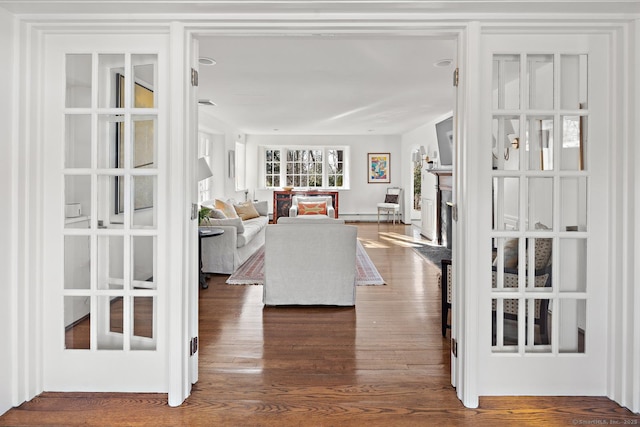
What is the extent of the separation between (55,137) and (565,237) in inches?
108

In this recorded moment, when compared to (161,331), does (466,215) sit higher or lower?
higher

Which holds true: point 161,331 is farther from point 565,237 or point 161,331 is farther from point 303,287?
point 565,237

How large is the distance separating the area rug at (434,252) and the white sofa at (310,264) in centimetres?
230

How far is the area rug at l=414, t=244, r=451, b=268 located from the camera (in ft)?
19.9

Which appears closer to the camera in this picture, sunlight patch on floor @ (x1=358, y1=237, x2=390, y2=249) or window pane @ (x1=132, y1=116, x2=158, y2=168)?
window pane @ (x1=132, y1=116, x2=158, y2=168)

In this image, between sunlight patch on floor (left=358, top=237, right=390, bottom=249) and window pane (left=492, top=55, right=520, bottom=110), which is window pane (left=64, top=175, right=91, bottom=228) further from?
sunlight patch on floor (left=358, top=237, right=390, bottom=249)

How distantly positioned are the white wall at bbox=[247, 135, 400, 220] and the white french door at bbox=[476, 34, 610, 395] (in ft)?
28.8

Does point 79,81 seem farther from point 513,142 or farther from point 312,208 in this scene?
point 312,208

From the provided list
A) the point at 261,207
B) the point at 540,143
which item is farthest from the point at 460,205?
the point at 261,207

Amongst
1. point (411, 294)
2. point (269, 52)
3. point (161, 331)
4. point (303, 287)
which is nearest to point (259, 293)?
point (303, 287)

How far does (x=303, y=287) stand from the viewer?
381cm

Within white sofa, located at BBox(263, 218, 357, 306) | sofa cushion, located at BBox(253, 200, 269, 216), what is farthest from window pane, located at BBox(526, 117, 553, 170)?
sofa cushion, located at BBox(253, 200, 269, 216)

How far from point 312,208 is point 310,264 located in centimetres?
513

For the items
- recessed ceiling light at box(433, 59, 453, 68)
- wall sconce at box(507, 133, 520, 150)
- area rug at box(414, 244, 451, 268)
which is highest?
recessed ceiling light at box(433, 59, 453, 68)
